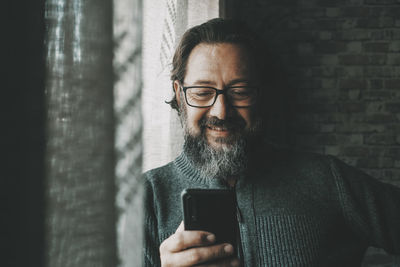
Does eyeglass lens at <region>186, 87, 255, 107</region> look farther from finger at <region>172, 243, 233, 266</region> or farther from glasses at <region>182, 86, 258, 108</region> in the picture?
finger at <region>172, 243, 233, 266</region>

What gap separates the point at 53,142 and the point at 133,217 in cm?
8

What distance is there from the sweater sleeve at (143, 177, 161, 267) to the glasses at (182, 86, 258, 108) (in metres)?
0.34

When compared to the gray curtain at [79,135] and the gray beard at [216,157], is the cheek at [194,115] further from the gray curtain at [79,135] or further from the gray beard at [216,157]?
the gray curtain at [79,135]

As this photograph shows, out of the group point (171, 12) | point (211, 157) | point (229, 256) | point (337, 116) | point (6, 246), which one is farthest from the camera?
point (337, 116)

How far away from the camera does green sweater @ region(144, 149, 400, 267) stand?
1006mm

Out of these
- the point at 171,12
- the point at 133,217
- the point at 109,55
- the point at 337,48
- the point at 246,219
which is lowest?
the point at 246,219

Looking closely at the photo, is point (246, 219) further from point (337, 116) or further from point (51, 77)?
point (337, 116)

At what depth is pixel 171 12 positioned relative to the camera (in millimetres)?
952

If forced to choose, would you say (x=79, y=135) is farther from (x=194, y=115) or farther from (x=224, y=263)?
(x=194, y=115)

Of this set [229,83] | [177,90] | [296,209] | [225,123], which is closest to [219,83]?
[229,83]

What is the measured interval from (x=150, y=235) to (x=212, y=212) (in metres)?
0.36

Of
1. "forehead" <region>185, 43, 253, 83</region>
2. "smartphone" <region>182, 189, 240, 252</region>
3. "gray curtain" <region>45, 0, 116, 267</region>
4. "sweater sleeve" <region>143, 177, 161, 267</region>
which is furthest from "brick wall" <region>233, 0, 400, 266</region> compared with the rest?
"gray curtain" <region>45, 0, 116, 267</region>

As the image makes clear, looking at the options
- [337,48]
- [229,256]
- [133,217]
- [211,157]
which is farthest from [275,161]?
[337,48]

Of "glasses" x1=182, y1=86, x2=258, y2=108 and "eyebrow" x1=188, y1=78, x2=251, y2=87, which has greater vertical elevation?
"eyebrow" x1=188, y1=78, x2=251, y2=87
